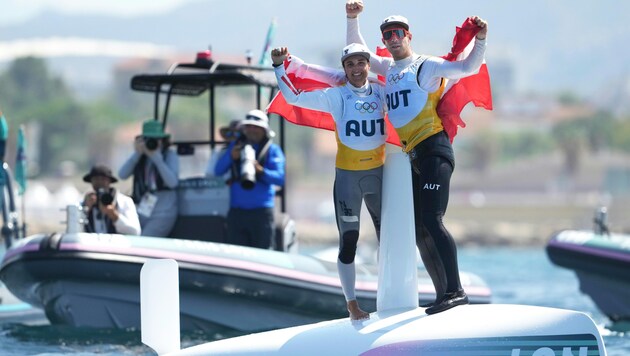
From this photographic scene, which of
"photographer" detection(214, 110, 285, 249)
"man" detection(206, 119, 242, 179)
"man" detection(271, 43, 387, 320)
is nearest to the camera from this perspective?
"man" detection(271, 43, 387, 320)

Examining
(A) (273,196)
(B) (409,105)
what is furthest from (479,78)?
(A) (273,196)

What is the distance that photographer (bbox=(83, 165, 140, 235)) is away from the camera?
35.8 feet

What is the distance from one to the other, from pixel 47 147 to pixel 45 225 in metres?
57.8

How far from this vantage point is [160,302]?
6.67 m

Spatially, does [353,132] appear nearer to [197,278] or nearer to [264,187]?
[197,278]

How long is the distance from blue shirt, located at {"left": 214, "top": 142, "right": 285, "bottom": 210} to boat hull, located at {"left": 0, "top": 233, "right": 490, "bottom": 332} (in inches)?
17.8

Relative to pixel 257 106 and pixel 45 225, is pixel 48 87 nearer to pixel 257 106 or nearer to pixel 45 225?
pixel 45 225

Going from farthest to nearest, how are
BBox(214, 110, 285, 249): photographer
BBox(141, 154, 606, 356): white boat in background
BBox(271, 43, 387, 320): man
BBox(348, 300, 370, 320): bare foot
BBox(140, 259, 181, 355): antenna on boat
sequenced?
1. BBox(214, 110, 285, 249): photographer
2. BBox(271, 43, 387, 320): man
3. BBox(348, 300, 370, 320): bare foot
4. BBox(141, 154, 606, 356): white boat in background
5. BBox(140, 259, 181, 355): antenna on boat

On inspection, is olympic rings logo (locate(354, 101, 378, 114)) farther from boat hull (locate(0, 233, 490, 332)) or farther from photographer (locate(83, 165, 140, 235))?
photographer (locate(83, 165, 140, 235))

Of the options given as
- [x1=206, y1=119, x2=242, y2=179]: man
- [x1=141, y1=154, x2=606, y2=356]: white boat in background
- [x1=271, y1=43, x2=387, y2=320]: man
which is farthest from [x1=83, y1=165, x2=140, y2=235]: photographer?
[x1=141, y1=154, x2=606, y2=356]: white boat in background

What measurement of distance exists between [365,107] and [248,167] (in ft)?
12.0

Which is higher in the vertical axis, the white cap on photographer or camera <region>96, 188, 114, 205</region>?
the white cap on photographer

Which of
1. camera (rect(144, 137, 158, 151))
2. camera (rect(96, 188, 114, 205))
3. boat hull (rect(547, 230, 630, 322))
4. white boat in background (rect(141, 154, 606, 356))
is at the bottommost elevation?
boat hull (rect(547, 230, 630, 322))

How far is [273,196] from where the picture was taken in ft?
36.9
